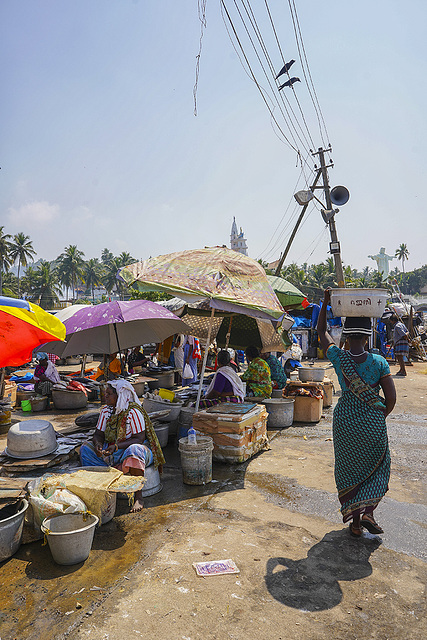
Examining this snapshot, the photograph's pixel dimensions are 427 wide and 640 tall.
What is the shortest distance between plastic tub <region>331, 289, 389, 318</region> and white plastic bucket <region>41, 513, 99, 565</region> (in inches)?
113

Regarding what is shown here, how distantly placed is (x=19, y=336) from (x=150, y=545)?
2139mm

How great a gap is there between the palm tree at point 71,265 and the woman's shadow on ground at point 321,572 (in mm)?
73556

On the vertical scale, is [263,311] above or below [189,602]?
above

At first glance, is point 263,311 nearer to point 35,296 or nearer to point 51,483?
point 51,483

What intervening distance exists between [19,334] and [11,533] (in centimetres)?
163

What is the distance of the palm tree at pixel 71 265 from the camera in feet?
237

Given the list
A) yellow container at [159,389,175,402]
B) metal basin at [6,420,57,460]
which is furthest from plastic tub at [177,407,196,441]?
metal basin at [6,420,57,460]

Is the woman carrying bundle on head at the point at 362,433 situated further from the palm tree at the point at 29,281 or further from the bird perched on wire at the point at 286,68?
the palm tree at the point at 29,281

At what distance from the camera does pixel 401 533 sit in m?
3.87

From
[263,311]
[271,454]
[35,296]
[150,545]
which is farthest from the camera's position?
[35,296]

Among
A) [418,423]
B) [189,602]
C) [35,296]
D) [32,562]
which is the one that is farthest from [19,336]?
[35,296]

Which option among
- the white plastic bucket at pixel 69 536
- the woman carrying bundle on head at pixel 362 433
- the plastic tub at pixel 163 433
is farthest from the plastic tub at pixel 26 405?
the woman carrying bundle on head at pixel 362 433

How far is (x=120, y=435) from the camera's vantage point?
4.61 metres

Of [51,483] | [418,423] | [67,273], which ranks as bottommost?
[418,423]
